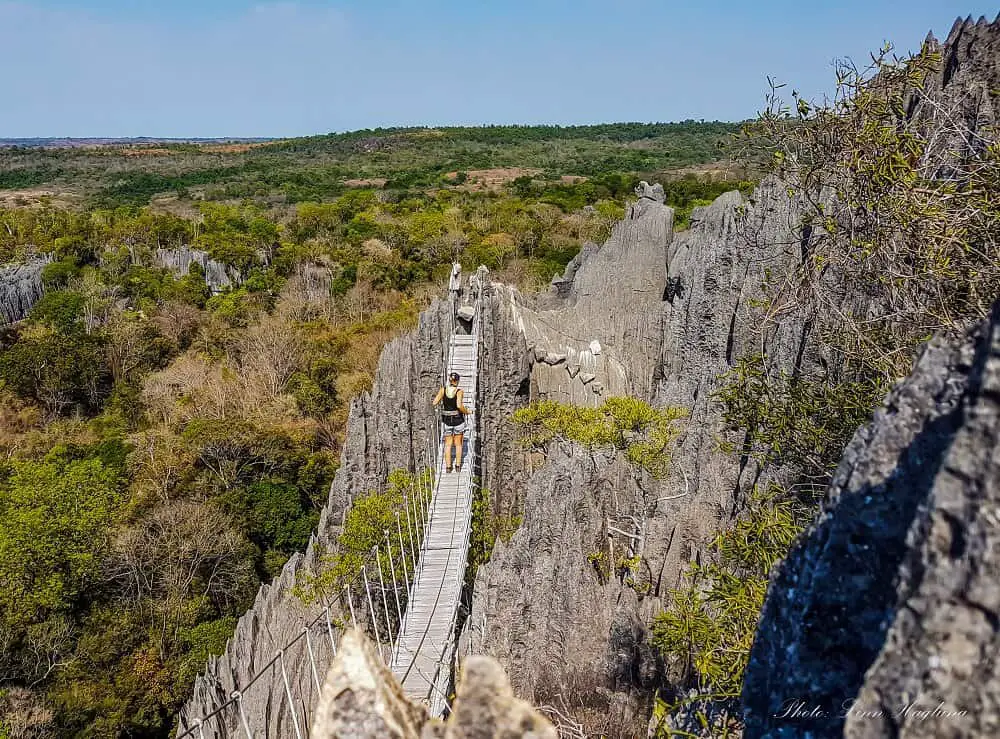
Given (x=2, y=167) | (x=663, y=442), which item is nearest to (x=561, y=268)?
(x=663, y=442)

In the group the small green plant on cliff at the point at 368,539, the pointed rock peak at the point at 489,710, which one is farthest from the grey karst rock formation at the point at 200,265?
the pointed rock peak at the point at 489,710

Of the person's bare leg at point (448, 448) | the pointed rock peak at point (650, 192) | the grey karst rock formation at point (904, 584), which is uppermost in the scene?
the pointed rock peak at point (650, 192)

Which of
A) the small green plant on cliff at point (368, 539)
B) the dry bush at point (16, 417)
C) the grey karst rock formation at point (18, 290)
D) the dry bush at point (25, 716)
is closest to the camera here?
the small green plant on cliff at point (368, 539)

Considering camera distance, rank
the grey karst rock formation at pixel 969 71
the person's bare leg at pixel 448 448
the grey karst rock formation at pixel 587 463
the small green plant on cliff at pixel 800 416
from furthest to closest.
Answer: the person's bare leg at pixel 448 448 → the grey karst rock formation at pixel 969 71 → the grey karst rock formation at pixel 587 463 → the small green plant on cliff at pixel 800 416

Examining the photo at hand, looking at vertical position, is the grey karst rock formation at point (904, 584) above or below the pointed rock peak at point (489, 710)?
above

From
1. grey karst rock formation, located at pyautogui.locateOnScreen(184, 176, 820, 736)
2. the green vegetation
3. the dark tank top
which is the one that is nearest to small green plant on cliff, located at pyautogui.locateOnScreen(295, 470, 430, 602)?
grey karst rock formation, located at pyautogui.locateOnScreen(184, 176, 820, 736)

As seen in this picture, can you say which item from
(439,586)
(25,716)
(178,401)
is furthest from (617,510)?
(178,401)

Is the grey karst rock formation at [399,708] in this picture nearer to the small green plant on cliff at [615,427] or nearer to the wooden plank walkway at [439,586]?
the wooden plank walkway at [439,586]

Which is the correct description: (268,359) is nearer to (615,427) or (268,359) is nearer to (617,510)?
(615,427)
